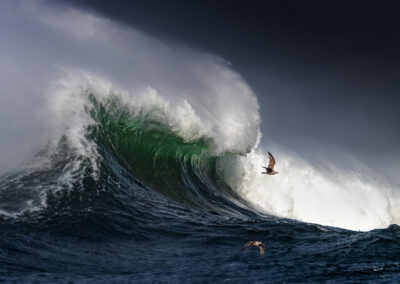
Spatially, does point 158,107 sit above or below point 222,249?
above

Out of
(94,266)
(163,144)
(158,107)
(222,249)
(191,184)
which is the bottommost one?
(94,266)

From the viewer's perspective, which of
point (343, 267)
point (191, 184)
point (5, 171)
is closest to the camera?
point (343, 267)

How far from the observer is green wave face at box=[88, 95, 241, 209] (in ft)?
45.8

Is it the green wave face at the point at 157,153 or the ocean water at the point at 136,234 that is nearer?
the ocean water at the point at 136,234

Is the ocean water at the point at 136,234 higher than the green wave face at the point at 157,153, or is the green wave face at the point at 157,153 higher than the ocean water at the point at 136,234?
the green wave face at the point at 157,153

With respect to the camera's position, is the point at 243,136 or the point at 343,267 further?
the point at 243,136

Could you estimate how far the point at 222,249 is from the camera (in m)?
7.93

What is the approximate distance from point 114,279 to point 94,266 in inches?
30.9

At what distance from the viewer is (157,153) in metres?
16.2

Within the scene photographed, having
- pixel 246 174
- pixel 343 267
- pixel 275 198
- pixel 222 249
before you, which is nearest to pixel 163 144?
pixel 246 174

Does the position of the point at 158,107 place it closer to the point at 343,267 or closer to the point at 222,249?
the point at 222,249

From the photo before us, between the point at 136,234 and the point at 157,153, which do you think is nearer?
the point at 136,234

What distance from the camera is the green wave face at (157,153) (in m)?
13.9

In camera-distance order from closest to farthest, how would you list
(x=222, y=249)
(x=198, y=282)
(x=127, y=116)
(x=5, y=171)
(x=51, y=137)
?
(x=198, y=282) < (x=222, y=249) < (x=5, y=171) < (x=51, y=137) < (x=127, y=116)
